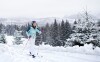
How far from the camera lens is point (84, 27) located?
20.9 m

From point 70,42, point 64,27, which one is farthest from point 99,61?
point 64,27

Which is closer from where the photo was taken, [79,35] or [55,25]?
[79,35]

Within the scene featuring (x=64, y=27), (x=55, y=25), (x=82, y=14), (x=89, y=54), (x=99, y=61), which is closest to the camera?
(x=99, y=61)

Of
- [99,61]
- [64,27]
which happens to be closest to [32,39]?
[99,61]

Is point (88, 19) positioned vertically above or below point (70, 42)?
above

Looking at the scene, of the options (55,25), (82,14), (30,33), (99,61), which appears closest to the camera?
(99,61)

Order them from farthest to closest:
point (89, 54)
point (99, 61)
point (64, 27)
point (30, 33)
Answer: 1. point (64, 27)
2. point (89, 54)
3. point (30, 33)
4. point (99, 61)

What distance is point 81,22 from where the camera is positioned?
2100cm

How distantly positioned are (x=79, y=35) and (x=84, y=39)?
716mm

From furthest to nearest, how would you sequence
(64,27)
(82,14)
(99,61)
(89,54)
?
1. (64,27)
2. (82,14)
3. (89,54)
4. (99,61)

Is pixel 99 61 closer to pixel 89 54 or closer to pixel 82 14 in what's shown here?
pixel 89 54

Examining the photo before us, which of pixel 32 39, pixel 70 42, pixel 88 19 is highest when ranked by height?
pixel 88 19

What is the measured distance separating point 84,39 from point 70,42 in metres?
1.92

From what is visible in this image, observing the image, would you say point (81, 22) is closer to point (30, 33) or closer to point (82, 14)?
point (82, 14)
